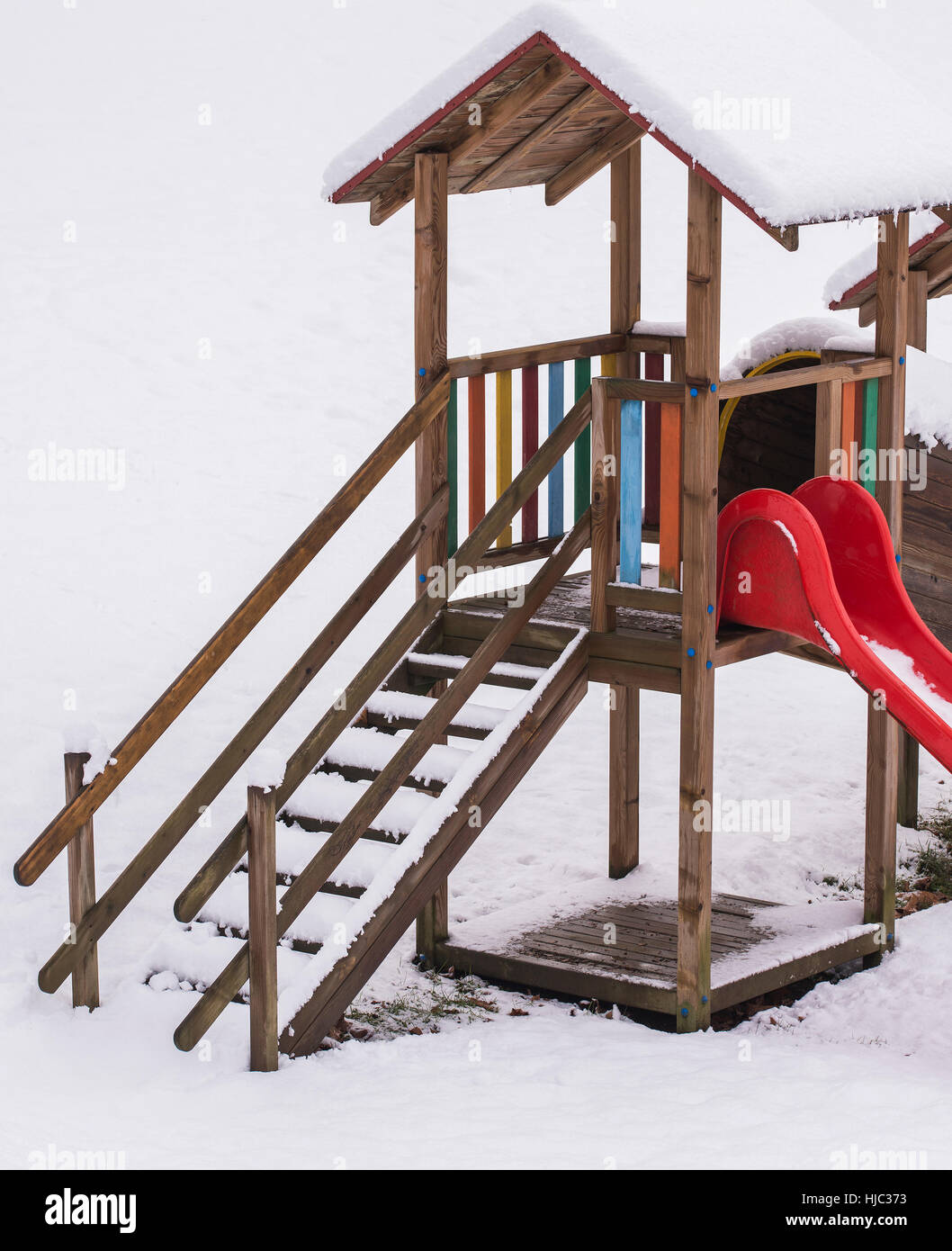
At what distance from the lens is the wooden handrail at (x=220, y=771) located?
24.7 feet

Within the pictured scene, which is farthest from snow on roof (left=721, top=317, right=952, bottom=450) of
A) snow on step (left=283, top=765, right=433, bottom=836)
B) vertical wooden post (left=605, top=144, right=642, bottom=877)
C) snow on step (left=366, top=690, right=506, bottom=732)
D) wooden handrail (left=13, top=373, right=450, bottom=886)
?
snow on step (left=283, top=765, right=433, bottom=836)

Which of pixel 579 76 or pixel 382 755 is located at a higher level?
pixel 579 76

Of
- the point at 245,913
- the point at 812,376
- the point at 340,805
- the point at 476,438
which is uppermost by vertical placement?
the point at 812,376

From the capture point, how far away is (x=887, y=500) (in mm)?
8859

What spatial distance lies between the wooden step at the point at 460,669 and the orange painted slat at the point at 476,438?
658 mm

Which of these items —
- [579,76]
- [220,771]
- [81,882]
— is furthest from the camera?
[220,771]

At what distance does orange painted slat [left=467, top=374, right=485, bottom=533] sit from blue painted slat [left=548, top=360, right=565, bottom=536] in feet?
1.62

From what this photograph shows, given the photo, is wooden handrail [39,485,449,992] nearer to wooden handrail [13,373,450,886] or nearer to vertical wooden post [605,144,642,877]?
wooden handrail [13,373,450,886]

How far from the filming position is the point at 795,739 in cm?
1320

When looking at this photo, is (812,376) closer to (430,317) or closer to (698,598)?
(698,598)

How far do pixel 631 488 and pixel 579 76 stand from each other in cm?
174

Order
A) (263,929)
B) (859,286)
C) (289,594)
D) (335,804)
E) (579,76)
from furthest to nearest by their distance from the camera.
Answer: (289,594)
(859,286)
(335,804)
(579,76)
(263,929)

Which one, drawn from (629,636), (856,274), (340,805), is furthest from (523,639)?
(856,274)

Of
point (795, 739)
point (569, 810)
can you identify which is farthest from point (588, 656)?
point (795, 739)
